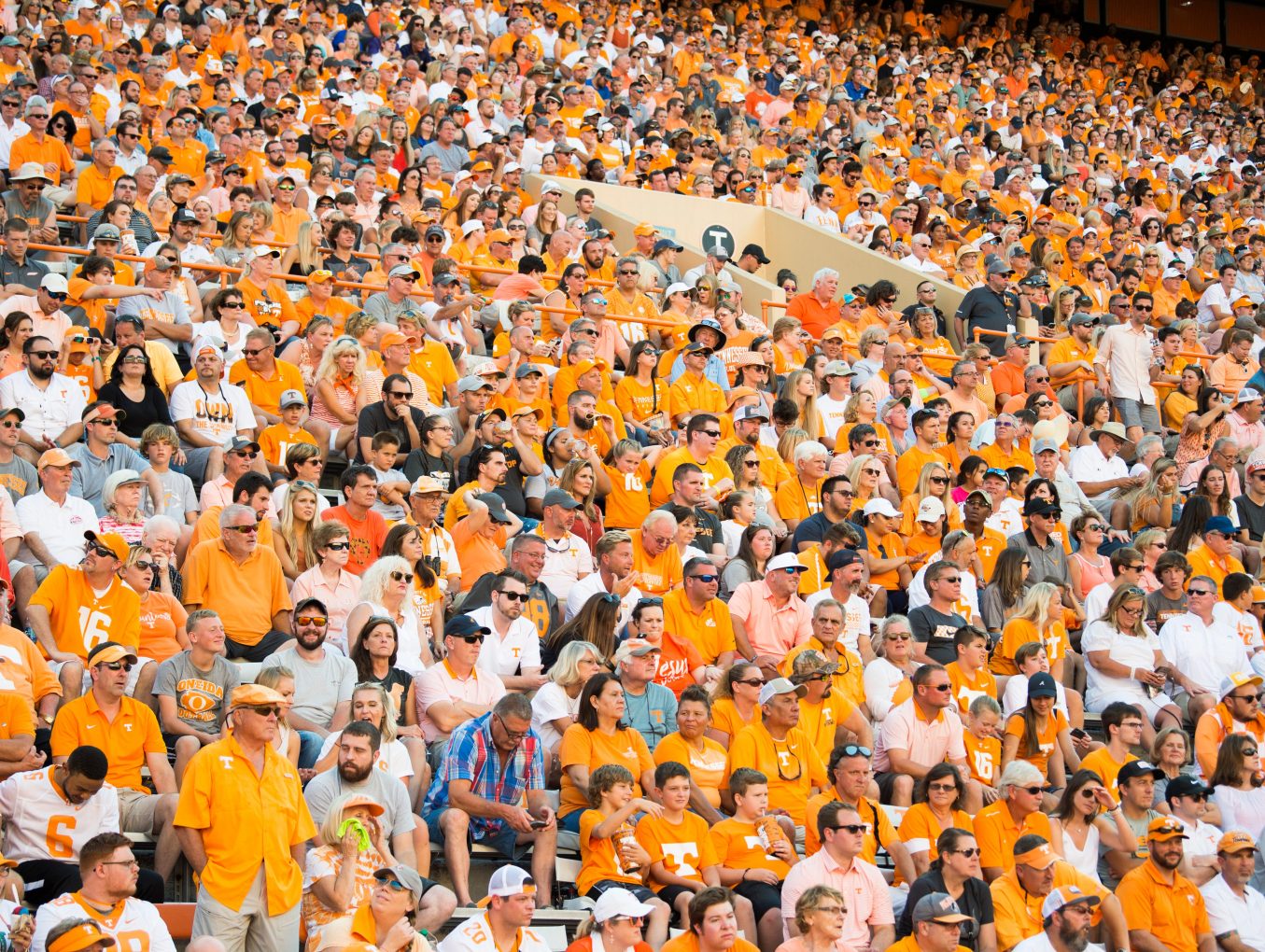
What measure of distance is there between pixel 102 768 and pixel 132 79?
30.5 ft

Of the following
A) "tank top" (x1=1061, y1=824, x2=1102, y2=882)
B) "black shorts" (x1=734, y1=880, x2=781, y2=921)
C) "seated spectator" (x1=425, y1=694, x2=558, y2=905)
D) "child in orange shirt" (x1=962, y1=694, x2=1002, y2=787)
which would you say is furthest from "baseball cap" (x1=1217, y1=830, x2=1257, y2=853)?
"seated spectator" (x1=425, y1=694, x2=558, y2=905)

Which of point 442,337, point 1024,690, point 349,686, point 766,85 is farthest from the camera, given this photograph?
point 766,85

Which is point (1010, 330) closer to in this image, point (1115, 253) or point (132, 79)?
point (1115, 253)

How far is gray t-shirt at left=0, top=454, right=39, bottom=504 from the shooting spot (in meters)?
8.33

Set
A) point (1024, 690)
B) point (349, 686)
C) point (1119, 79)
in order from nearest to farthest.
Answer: point (349, 686)
point (1024, 690)
point (1119, 79)

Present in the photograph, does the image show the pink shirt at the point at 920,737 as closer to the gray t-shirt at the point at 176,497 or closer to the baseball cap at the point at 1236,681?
the baseball cap at the point at 1236,681

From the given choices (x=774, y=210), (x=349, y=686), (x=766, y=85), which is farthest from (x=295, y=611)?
(x=766, y=85)

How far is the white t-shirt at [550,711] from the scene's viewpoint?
304 inches

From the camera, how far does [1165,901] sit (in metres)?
7.86

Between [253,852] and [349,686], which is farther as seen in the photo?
[349,686]

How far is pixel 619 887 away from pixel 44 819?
224 centimetres

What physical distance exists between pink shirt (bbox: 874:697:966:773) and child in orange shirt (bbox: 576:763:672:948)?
1.64m

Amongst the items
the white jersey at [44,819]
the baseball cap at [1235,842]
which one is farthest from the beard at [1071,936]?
the white jersey at [44,819]

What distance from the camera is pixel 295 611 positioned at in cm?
738
